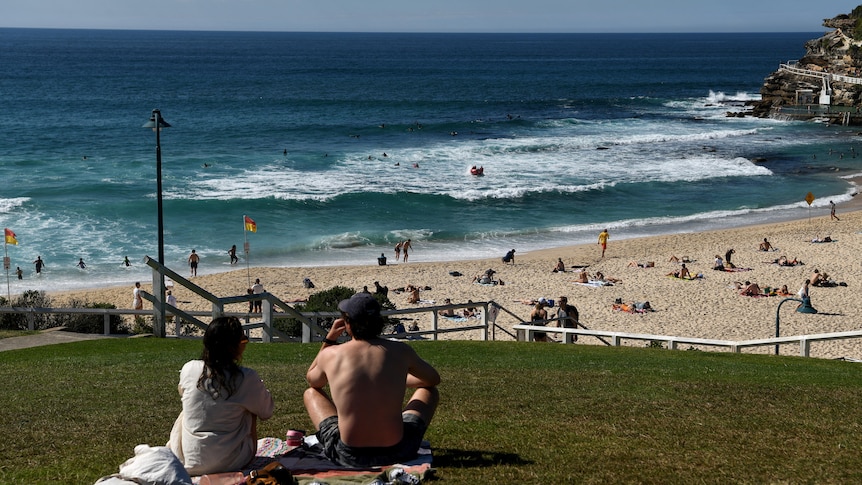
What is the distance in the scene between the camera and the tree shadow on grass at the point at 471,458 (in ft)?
20.4

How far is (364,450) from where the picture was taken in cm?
591

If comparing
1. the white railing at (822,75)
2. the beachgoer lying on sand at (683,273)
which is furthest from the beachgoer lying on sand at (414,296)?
the white railing at (822,75)

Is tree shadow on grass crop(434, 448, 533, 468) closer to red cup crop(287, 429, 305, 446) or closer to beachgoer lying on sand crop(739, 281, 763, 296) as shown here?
red cup crop(287, 429, 305, 446)

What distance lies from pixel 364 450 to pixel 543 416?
94.1 inches

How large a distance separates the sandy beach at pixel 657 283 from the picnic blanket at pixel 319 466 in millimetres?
15499

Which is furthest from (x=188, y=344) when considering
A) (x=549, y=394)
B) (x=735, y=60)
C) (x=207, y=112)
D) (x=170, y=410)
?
(x=735, y=60)

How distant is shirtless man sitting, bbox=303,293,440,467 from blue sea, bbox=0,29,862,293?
26.8m

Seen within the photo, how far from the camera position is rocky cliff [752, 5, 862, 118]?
Result: 81750mm

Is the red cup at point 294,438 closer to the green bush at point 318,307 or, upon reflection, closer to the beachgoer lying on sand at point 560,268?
the green bush at point 318,307

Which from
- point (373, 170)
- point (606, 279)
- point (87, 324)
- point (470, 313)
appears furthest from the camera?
point (373, 170)

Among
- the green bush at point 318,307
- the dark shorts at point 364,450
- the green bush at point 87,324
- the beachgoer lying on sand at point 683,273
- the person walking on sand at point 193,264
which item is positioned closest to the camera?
the dark shorts at point 364,450

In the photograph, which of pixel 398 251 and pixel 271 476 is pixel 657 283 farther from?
pixel 271 476

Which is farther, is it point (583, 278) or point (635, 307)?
point (583, 278)

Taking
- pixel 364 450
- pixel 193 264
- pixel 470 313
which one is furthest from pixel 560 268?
pixel 364 450
